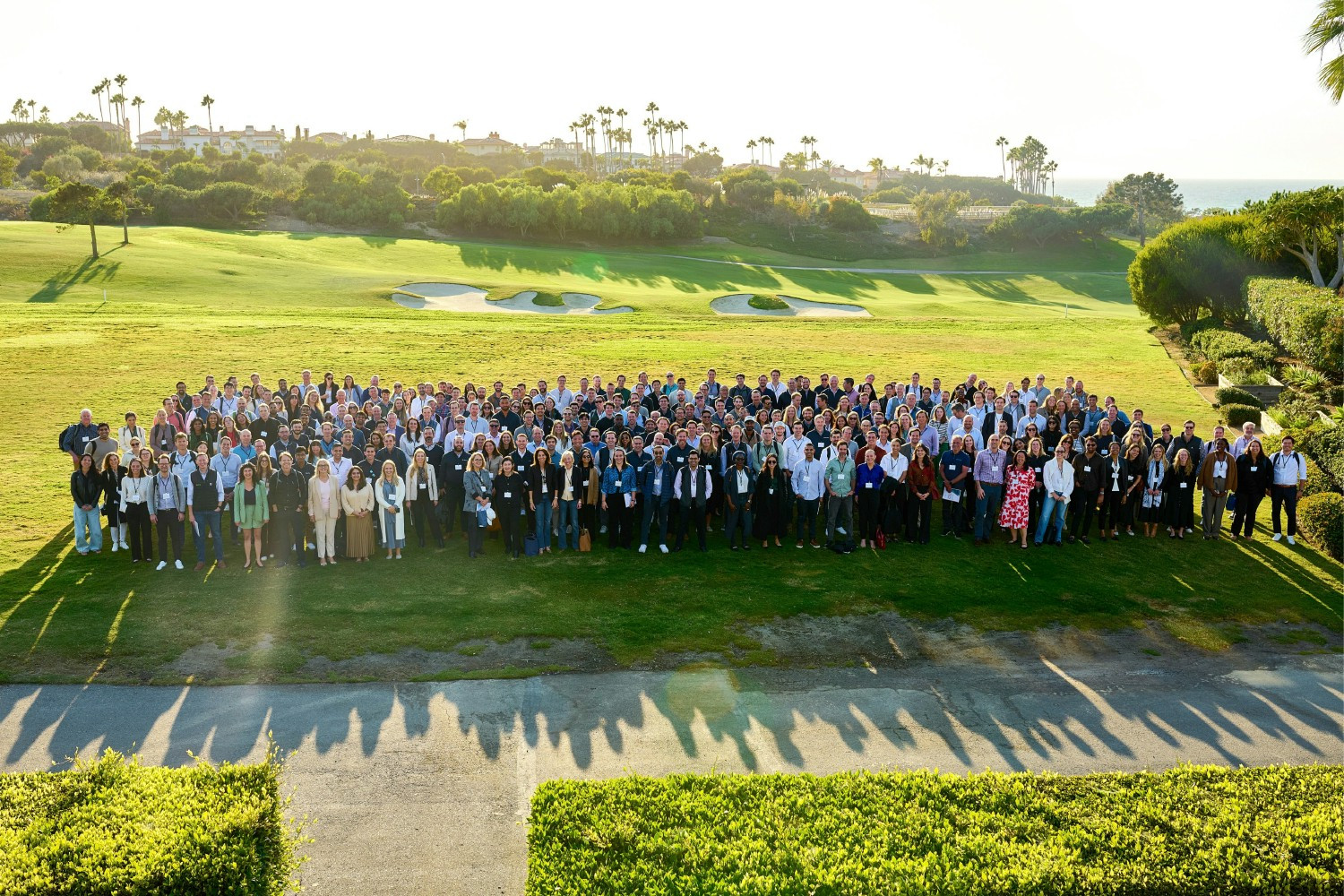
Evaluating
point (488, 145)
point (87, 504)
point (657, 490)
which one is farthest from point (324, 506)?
point (488, 145)

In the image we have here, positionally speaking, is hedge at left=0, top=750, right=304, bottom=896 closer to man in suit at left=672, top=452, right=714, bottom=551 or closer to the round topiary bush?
man in suit at left=672, top=452, right=714, bottom=551

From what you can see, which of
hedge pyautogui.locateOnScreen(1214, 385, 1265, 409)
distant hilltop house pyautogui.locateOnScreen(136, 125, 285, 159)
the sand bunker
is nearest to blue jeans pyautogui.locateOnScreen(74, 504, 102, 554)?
the sand bunker

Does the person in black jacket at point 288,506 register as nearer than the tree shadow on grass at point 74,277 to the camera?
Yes

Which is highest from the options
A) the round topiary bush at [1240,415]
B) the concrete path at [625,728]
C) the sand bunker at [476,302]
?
the sand bunker at [476,302]

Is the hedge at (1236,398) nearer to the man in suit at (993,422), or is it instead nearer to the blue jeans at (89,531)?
the man in suit at (993,422)

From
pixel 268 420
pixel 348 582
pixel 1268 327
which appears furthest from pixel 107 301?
pixel 1268 327

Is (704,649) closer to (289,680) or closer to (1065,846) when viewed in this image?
(289,680)

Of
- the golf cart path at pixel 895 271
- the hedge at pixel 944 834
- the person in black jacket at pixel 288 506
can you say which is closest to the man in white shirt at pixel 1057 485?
the hedge at pixel 944 834

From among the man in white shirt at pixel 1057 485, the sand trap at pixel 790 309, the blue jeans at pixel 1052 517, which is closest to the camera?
the man in white shirt at pixel 1057 485
